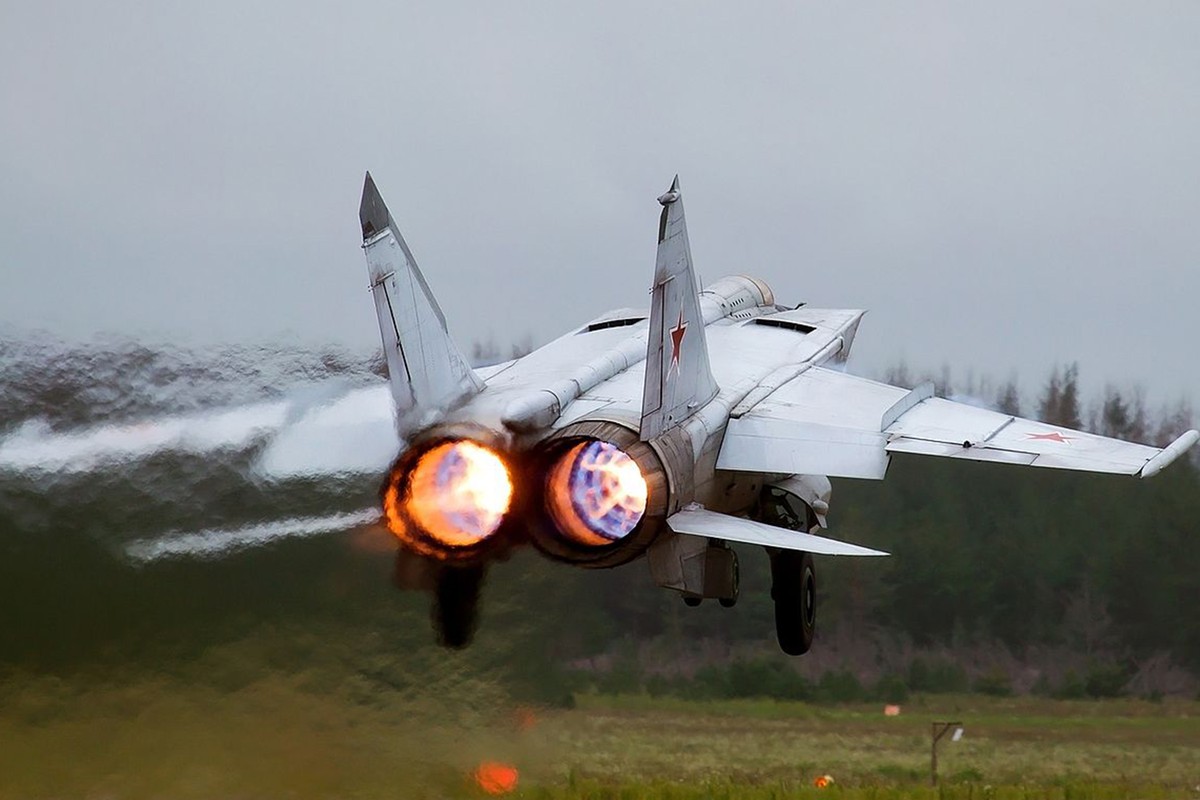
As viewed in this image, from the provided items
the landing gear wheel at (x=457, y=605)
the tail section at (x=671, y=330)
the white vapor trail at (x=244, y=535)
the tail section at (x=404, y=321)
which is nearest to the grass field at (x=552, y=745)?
the landing gear wheel at (x=457, y=605)

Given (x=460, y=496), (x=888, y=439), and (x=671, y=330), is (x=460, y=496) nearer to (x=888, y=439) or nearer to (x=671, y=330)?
(x=671, y=330)

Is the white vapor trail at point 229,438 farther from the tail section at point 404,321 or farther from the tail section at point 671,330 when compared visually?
the tail section at point 671,330

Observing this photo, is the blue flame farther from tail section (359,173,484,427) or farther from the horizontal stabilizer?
tail section (359,173,484,427)

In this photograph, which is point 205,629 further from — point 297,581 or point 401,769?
point 401,769

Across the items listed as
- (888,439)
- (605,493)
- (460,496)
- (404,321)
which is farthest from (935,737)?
(404,321)

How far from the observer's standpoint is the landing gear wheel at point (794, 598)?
19.3 m

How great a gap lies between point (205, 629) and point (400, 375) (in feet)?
9.43

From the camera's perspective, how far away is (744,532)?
15734 mm

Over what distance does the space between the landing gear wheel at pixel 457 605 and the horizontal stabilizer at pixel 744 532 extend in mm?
2208

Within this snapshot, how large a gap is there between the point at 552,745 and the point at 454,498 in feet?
13.4

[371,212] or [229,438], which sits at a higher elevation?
[371,212]

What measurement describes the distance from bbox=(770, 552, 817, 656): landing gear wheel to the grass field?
1.94m

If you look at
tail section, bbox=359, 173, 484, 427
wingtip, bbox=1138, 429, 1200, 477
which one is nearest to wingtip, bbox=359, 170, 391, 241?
tail section, bbox=359, 173, 484, 427

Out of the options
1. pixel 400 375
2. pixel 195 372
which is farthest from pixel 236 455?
pixel 400 375
